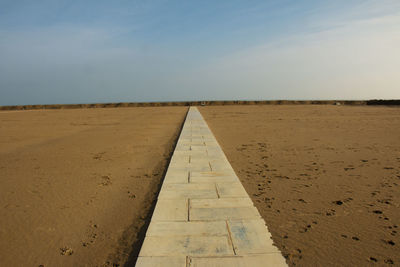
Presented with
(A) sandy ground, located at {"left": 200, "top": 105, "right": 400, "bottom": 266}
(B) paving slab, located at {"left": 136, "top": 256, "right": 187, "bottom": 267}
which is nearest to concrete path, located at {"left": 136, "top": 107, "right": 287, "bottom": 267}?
(B) paving slab, located at {"left": 136, "top": 256, "right": 187, "bottom": 267}

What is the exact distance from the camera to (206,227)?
278 centimetres

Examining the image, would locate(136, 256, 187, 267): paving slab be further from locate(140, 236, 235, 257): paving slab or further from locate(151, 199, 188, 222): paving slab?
locate(151, 199, 188, 222): paving slab

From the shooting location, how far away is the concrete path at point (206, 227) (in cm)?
227

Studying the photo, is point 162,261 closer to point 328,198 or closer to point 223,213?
point 223,213

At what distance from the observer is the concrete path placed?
227cm

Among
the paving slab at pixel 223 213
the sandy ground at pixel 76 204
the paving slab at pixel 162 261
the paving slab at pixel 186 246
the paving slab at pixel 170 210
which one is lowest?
the sandy ground at pixel 76 204

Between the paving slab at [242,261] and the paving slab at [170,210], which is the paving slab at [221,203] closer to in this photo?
the paving slab at [170,210]

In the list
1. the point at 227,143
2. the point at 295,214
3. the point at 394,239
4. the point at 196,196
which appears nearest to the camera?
the point at 394,239

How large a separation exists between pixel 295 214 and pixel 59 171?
430cm

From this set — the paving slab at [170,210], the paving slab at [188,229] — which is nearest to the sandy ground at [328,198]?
the paving slab at [188,229]

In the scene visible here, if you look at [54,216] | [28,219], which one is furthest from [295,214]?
[28,219]

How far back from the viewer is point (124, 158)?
6.26 metres

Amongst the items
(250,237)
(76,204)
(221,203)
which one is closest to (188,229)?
(250,237)

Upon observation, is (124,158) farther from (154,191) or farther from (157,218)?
(157,218)
